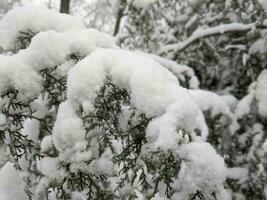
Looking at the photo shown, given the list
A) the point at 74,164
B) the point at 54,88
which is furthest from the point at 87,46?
the point at 74,164

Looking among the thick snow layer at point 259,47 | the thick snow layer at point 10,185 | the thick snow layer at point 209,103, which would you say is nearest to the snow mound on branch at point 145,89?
the thick snow layer at point 10,185

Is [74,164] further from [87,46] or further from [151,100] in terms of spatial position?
[87,46]

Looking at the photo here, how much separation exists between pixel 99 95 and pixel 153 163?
1.31ft

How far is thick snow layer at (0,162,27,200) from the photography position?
242cm

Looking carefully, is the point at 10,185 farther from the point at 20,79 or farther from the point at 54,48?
the point at 54,48

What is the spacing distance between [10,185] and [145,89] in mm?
962

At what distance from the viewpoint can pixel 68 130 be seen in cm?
190

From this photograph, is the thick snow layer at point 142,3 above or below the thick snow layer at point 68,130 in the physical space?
below

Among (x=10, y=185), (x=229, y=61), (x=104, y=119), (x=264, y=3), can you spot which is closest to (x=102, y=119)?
(x=104, y=119)

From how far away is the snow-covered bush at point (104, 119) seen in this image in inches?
72.6

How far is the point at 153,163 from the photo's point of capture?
1807 mm

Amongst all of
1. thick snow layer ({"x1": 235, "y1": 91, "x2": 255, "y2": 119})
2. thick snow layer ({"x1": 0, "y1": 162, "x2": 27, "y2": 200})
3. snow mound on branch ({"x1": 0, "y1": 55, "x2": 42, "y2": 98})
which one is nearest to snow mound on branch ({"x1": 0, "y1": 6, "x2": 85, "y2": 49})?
snow mound on branch ({"x1": 0, "y1": 55, "x2": 42, "y2": 98})

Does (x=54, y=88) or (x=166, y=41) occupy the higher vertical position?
(x=54, y=88)

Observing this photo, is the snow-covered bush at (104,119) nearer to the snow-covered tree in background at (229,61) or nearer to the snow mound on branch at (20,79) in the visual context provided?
the snow mound on branch at (20,79)
